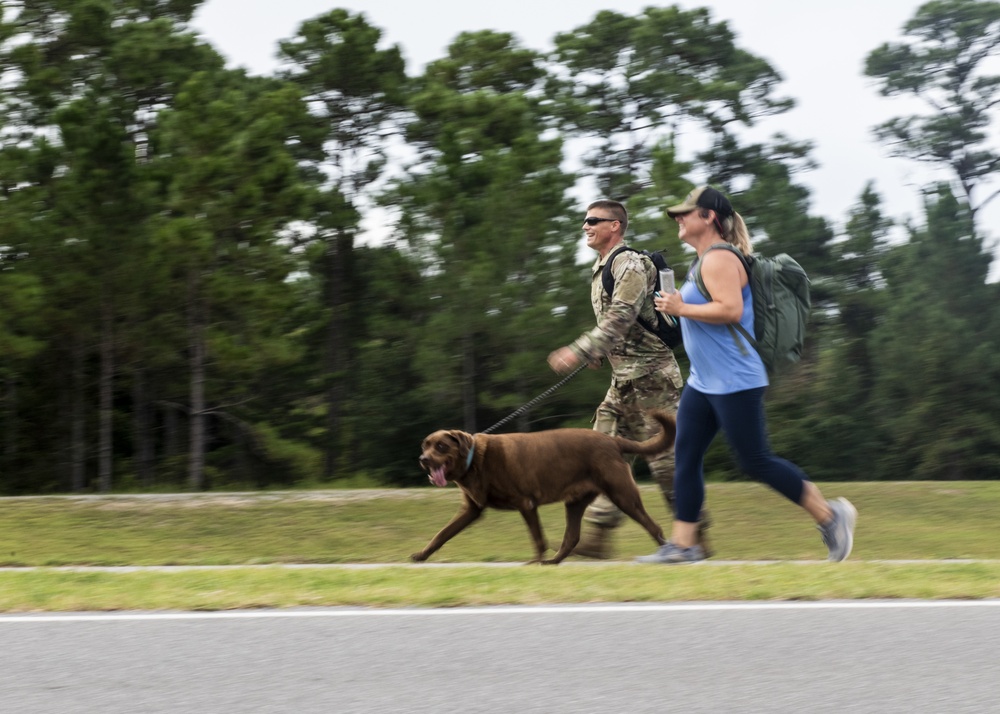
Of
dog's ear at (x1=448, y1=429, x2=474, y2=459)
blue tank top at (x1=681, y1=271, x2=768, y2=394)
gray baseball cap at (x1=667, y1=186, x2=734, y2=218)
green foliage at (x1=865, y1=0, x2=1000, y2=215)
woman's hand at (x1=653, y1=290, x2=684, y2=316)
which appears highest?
green foliage at (x1=865, y1=0, x2=1000, y2=215)

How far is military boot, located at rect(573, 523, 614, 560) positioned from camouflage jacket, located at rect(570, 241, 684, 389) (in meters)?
0.96

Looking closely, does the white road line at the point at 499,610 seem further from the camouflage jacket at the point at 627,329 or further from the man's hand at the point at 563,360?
the camouflage jacket at the point at 627,329

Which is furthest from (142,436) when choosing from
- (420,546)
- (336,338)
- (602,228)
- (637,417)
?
(602,228)

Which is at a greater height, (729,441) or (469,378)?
(469,378)

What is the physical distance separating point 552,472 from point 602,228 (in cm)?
150

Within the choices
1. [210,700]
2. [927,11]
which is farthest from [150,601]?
[927,11]

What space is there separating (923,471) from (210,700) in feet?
130

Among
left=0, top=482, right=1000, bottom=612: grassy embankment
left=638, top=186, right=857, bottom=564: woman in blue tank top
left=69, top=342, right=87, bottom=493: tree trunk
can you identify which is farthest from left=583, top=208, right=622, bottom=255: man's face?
left=69, top=342, right=87, bottom=493: tree trunk

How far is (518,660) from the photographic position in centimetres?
471

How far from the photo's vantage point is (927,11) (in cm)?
4662

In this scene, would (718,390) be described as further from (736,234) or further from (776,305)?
(736,234)

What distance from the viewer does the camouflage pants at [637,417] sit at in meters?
7.83

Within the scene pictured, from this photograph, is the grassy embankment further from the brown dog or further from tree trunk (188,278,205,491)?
tree trunk (188,278,205,491)

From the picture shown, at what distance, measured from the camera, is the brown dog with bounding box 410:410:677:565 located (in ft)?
24.9
